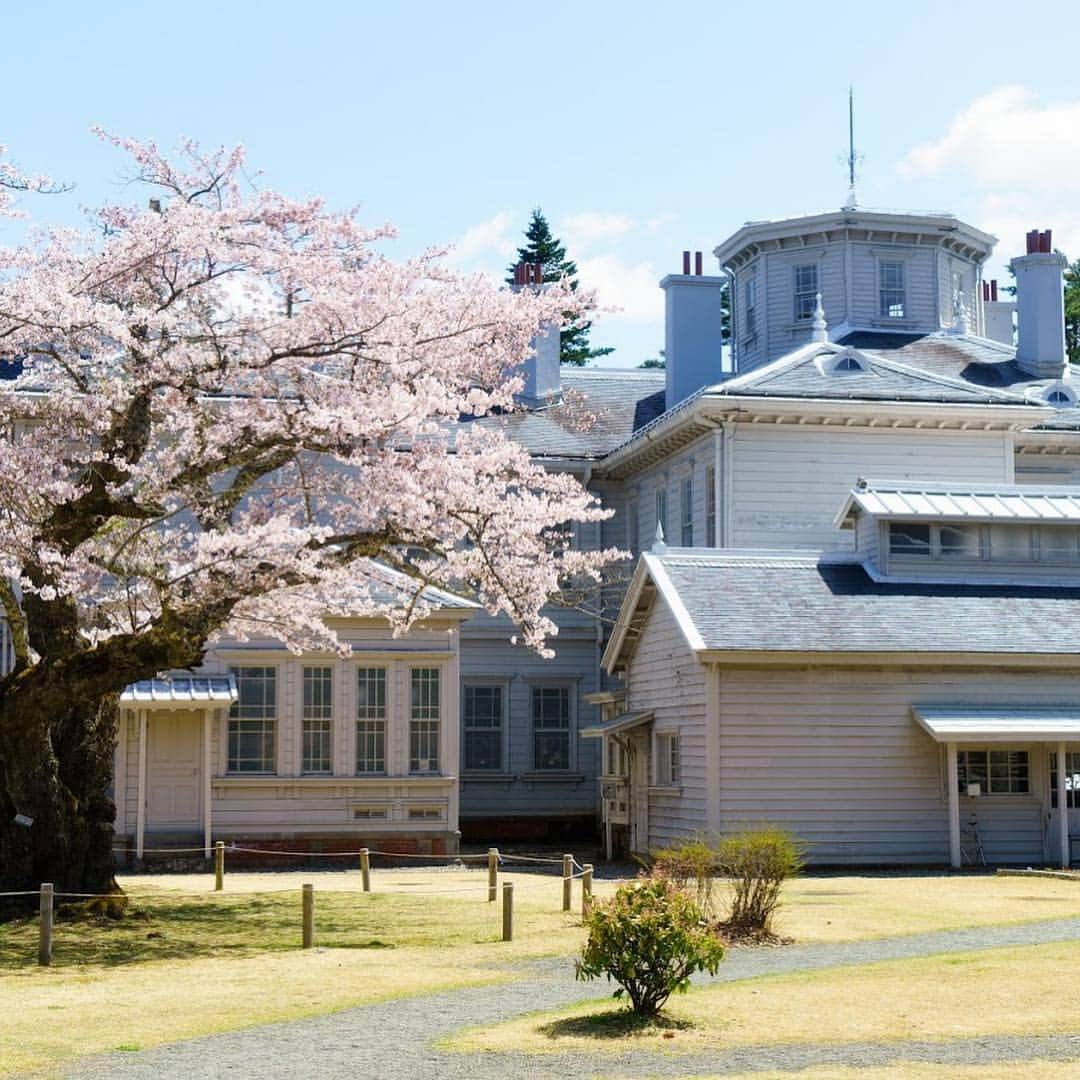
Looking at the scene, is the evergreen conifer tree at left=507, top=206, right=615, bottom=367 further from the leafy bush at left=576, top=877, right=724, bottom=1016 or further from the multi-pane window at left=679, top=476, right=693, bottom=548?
the leafy bush at left=576, top=877, right=724, bottom=1016

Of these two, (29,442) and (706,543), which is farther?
(706,543)

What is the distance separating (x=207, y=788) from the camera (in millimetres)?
28391

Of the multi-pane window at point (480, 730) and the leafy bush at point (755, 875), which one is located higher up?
the multi-pane window at point (480, 730)

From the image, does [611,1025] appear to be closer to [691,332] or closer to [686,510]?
[686,510]

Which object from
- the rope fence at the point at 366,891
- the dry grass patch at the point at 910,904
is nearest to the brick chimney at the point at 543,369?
the rope fence at the point at 366,891

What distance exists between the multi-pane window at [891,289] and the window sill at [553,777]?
1266cm

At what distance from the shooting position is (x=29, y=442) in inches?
764

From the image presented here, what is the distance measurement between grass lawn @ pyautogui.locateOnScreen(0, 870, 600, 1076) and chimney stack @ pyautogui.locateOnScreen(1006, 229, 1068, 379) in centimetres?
1930

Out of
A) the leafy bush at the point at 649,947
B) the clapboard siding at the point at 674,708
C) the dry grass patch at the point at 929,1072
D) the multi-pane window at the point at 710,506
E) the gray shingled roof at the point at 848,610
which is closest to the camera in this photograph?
the dry grass patch at the point at 929,1072

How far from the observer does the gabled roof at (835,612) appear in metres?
25.9

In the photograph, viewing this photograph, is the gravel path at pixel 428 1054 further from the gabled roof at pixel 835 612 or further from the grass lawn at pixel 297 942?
the gabled roof at pixel 835 612

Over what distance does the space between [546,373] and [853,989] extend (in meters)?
27.5

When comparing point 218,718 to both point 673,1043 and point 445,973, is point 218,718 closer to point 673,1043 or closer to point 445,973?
point 445,973

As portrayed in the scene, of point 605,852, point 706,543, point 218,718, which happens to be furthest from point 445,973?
point 706,543
